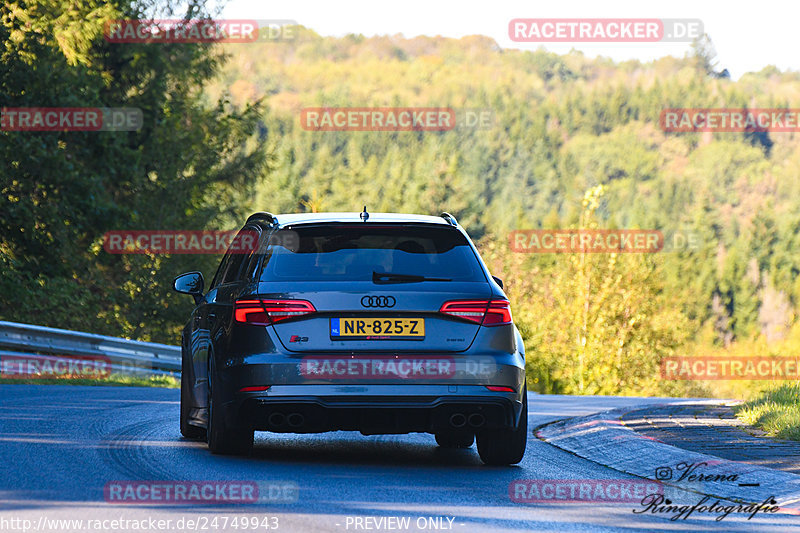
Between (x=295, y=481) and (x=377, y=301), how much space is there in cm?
128

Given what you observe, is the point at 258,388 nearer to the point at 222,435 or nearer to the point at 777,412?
the point at 222,435

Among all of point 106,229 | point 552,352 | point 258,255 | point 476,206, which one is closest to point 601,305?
point 552,352

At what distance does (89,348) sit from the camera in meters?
20.5

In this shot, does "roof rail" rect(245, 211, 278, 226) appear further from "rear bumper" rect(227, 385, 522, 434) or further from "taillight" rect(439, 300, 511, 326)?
"taillight" rect(439, 300, 511, 326)

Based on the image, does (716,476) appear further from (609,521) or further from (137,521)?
(137,521)

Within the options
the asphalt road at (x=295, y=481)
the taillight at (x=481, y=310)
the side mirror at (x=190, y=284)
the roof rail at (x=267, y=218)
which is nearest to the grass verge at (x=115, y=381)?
the asphalt road at (x=295, y=481)

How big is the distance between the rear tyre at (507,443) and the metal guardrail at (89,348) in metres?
12.0

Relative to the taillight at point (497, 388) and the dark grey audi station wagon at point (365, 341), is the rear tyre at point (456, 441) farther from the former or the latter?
the taillight at point (497, 388)

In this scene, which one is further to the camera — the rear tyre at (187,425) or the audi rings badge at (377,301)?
the rear tyre at (187,425)

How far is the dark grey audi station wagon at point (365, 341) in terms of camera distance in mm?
7926

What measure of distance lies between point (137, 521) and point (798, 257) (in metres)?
164

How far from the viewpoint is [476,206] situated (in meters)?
119

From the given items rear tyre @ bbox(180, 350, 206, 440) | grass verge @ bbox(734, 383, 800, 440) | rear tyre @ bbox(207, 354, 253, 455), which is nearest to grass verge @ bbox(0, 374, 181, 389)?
rear tyre @ bbox(180, 350, 206, 440)

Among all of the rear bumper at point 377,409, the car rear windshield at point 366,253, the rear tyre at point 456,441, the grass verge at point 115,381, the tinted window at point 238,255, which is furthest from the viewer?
the grass verge at point 115,381
